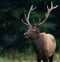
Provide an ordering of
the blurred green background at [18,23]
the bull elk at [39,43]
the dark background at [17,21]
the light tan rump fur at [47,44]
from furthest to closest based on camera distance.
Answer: the dark background at [17,21] < the blurred green background at [18,23] < the light tan rump fur at [47,44] < the bull elk at [39,43]

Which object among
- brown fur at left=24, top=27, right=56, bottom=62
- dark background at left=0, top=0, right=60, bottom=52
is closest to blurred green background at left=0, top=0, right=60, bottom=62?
dark background at left=0, top=0, right=60, bottom=52

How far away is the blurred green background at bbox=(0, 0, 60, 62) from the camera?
21.1 metres

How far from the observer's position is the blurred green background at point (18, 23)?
21109 mm

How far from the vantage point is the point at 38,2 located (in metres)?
21.6

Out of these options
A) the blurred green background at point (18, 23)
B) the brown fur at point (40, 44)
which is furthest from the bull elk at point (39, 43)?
the blurred green background at point (18, 23)

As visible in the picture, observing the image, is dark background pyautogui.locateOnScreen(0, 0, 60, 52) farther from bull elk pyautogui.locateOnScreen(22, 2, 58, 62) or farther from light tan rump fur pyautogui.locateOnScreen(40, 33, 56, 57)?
bull elk pyautogui.locateOnScreen(22, 2, 58, 62)

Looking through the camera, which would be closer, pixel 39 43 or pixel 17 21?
pixel 39 43

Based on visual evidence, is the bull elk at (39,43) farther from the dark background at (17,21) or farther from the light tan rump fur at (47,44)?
the dark background at (17,21)

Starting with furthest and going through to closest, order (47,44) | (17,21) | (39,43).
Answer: (17,21) < (47,44) < (39,43)

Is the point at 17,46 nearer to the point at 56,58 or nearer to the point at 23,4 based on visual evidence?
the point at 23,4

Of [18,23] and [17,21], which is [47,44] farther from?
[17,21]

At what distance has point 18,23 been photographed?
843 inches

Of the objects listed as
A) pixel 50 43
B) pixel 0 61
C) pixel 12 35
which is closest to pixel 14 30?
pixel 12 35

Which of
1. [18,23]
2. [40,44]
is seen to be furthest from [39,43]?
[18,23]
